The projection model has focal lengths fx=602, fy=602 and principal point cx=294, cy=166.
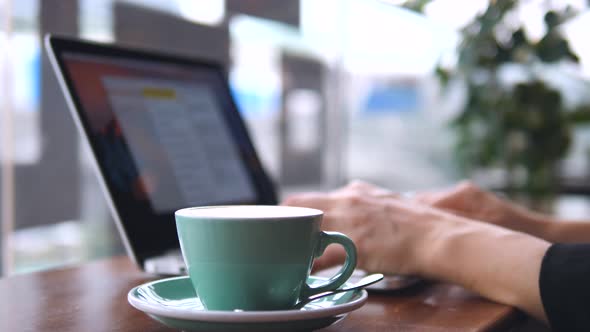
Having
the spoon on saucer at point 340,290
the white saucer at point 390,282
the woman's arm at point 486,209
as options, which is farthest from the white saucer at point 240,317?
the woman's arm at point 486,209

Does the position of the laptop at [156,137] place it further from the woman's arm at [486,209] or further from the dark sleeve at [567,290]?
the dark sleeve at [567,290]

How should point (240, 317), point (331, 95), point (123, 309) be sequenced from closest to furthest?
point (240, 317) → point (123, 309) → point (331, 95)

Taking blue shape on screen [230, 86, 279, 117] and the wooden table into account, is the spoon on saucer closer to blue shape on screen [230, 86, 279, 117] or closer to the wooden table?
the wooden table

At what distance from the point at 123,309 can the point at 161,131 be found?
0.30 m

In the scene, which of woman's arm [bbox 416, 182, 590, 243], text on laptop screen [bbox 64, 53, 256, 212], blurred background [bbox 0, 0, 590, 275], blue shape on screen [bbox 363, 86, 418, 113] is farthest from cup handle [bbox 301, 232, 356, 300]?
blue shape on screen [bbox 363, 86, 418, 113]

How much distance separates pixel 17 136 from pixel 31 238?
167 mm

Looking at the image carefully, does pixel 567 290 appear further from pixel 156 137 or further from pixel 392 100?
pixel 392 100

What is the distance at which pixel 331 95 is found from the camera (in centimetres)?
171

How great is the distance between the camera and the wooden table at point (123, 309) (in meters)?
0.49

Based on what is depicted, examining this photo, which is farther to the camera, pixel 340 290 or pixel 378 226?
pixel 378 226

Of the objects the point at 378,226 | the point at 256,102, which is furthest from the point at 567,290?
the point at 256,102

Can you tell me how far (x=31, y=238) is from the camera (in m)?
0.98

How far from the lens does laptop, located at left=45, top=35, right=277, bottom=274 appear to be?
68 cm

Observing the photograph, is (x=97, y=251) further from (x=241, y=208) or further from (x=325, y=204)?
(x=241, y=208)
